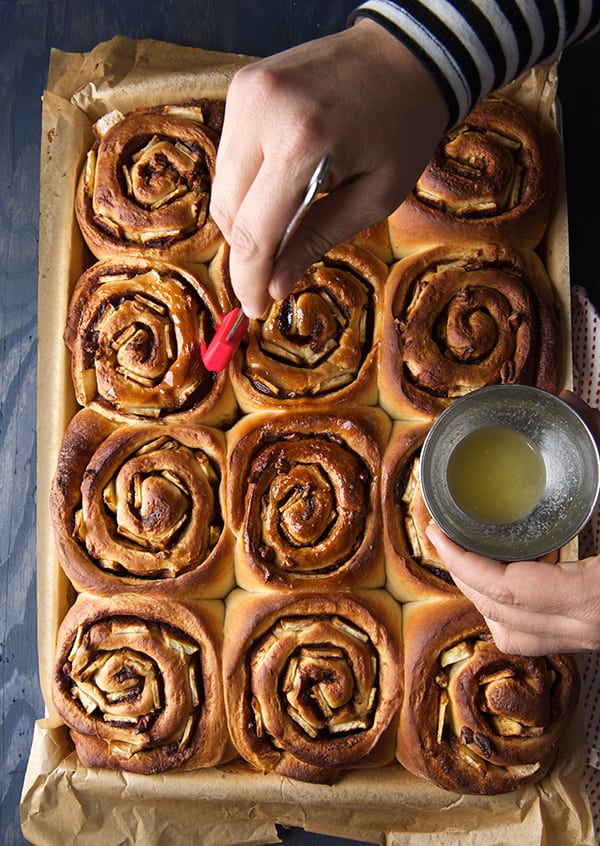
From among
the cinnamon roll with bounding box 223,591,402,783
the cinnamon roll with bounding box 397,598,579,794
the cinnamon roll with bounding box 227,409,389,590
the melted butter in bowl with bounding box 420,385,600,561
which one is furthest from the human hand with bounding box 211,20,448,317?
the cinnamon roll with bounding box 397,598,579,794

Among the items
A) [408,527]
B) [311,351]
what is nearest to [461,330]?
[311,351]

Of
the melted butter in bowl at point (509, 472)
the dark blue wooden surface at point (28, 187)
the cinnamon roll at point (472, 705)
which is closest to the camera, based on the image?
the melted butter in bowl at point (509, 472)

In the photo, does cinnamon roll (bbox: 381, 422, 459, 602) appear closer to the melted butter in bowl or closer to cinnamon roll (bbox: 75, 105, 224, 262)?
the melted butter in bowl

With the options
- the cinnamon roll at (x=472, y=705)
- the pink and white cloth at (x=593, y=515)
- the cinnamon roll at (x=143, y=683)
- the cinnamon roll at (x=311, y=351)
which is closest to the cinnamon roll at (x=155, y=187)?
the cinnamon roll at (x=311, y=351)

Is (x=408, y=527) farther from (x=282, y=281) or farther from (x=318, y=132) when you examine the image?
(x=318, y=132)

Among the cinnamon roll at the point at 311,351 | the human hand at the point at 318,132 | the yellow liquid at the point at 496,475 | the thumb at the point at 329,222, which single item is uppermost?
the human hand at the point at 318,132

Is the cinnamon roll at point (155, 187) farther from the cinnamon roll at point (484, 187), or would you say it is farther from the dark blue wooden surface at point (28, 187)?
the cinnamon roll at point (484, 187)

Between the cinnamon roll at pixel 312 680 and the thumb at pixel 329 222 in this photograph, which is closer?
the thumb at pixel 329 222
